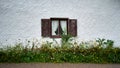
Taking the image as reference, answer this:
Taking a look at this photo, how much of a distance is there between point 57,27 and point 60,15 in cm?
69

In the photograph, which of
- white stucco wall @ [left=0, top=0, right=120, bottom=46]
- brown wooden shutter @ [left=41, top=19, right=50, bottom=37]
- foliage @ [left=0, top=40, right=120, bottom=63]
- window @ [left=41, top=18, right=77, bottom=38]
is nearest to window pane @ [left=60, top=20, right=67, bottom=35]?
window @ [left=41, top=18, right=77, bottom=38]

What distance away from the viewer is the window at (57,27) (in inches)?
557

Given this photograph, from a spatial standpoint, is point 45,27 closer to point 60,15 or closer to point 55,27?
point 55,27

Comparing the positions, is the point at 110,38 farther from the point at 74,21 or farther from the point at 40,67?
the point at 40,67

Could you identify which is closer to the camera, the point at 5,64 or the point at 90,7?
the point at 5,64

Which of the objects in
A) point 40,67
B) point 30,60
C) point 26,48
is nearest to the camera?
point 40,67

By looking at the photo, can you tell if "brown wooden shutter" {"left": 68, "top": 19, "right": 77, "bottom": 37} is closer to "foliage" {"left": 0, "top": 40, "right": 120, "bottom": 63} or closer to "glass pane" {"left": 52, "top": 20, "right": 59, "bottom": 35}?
"glass pane" {"left": 52, "top": 20, "right": 59, "bottom": 35}

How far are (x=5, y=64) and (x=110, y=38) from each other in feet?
19.6

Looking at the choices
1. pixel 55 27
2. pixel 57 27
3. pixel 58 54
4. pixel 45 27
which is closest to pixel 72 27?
pixel 57 27

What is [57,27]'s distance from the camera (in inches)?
568

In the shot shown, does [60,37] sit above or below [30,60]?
above

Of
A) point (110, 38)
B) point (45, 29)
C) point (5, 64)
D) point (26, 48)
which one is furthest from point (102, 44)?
point (5, 64)

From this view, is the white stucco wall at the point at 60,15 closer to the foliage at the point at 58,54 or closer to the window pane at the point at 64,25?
the window pane at the point at 64,25

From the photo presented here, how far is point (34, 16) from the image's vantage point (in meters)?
14.0
